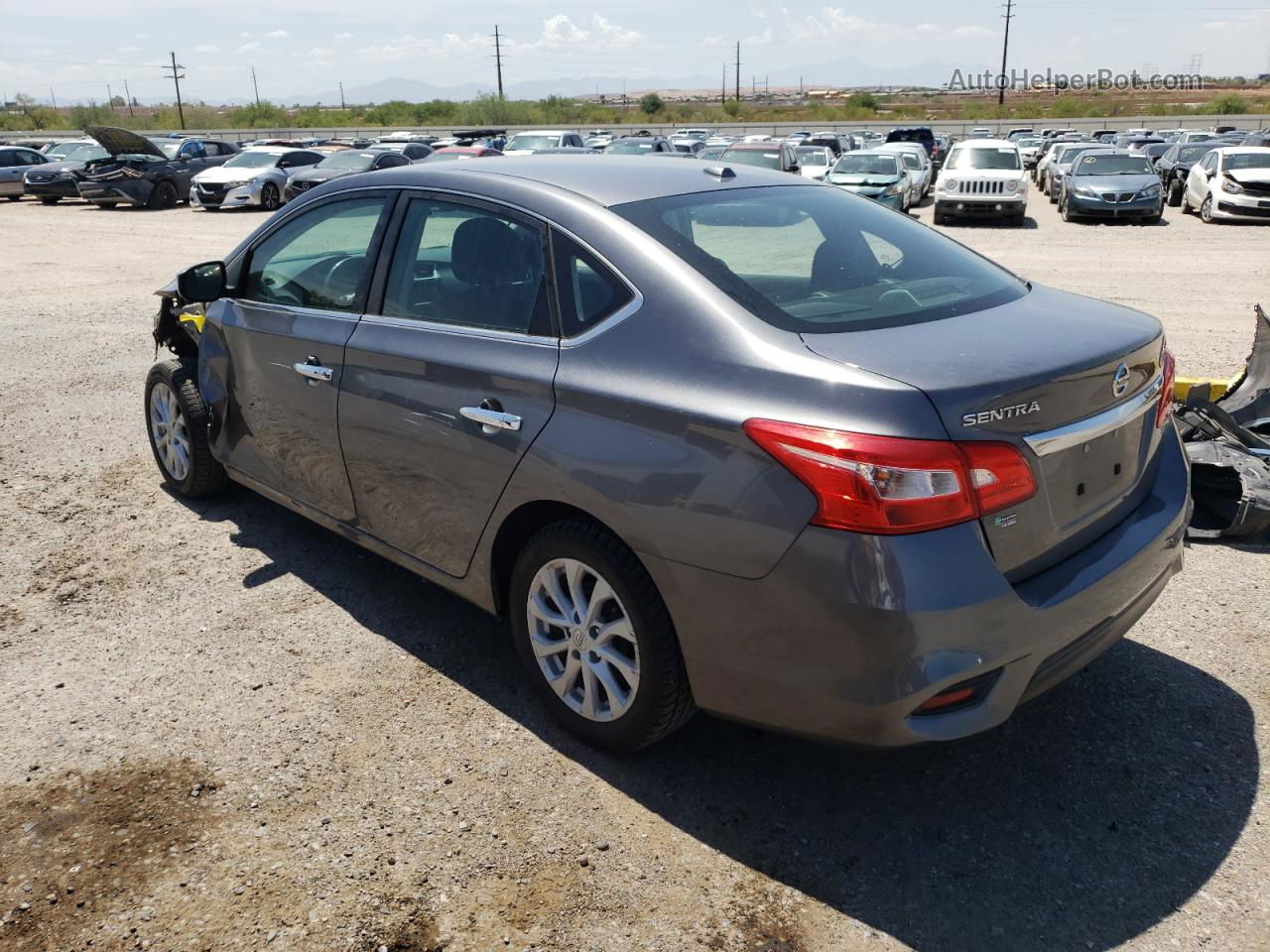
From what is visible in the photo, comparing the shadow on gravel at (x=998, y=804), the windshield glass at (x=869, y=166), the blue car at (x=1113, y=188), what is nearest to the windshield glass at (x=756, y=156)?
the windshield glass at (x=869, y=166)

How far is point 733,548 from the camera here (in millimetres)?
2621

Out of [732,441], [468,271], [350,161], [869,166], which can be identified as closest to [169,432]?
[468,271]

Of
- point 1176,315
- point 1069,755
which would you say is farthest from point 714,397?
point 1176,315

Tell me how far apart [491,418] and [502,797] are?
1158mm

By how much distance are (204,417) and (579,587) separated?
9.90 ft

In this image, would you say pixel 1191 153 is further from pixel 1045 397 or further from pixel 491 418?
pixel 491 418

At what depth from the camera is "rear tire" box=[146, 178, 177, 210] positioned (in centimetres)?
2617

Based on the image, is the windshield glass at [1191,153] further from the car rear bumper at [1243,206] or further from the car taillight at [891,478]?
the car taillight at [891,478]

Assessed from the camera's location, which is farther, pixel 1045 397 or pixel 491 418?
pixel 491 418

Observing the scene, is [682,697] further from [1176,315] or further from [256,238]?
[1176,315]

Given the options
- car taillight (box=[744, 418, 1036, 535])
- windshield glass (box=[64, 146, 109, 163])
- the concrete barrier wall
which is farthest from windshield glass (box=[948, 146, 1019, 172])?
the concrete barrier wall

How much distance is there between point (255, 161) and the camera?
84.2 feet

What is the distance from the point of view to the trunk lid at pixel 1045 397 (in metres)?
2.53

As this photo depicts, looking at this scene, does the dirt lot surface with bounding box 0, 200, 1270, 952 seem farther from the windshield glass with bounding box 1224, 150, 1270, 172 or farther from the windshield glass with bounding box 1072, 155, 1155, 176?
the windshield glass with bounding box 1072, 155, 1155, 176
